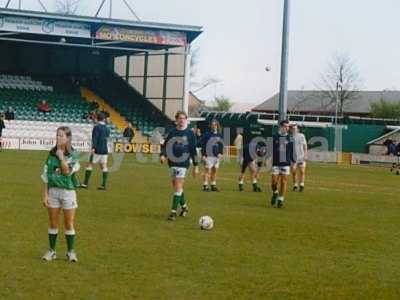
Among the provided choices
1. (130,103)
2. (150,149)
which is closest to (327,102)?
(130,103)

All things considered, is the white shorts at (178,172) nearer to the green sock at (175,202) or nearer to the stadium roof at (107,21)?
the green sock at (175,202)

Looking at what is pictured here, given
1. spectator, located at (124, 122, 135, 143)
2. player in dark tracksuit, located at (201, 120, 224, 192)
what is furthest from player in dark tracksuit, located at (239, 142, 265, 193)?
spectator, located at (124, 122, 135, 143)

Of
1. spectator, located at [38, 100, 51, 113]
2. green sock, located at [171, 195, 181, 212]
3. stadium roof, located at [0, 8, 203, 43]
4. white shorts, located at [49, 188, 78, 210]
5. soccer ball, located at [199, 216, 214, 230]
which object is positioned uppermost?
stadium roof, located at [0, 8, 203, 43]

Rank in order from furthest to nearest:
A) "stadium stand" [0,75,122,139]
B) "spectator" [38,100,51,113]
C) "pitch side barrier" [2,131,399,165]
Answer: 1. "spectator" [38,100,51,113]
2. "stadium stand" [0,75,122,139]
3. "pitch side barrier" [2,131,399,165]

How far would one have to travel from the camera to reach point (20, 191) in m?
19.7

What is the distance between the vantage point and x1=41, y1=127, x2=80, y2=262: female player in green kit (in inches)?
412

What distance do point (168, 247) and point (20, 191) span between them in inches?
341

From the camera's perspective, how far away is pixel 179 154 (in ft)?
51.3

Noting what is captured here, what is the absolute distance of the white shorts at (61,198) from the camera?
416 inches

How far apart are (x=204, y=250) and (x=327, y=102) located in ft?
284

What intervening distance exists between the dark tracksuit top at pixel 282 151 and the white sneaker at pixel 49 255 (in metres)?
8.94

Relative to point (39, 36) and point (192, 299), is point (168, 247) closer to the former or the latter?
point (192, 299)

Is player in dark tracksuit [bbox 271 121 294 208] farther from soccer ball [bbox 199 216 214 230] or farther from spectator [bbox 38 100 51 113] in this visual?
spectator [bbox 38 100 51 113]

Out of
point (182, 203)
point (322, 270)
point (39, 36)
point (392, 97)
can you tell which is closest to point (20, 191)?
point (182, 203)
